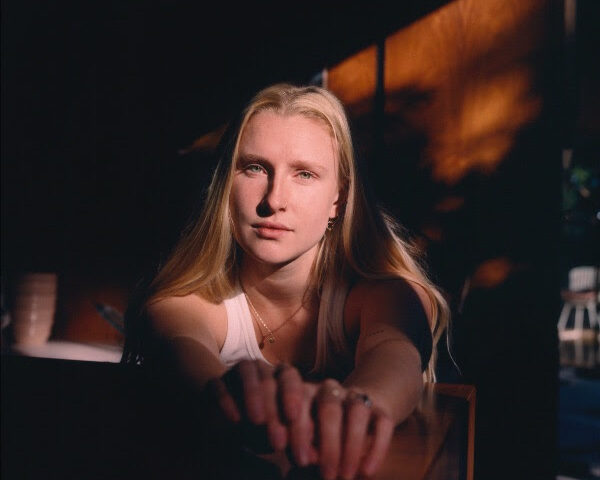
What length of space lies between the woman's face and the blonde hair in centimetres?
4

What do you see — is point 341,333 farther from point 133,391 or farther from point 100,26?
point 100,26

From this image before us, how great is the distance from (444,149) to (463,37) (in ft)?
1.30

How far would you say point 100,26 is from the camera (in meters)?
3.04

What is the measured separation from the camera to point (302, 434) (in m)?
0.53

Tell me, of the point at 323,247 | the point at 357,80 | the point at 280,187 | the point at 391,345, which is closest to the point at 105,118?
the point at 357,80

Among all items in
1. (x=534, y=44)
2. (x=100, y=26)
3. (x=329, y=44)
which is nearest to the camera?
(x=534, y=44)

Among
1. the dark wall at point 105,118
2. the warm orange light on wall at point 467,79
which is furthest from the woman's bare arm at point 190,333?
the dark wall at point 105,118

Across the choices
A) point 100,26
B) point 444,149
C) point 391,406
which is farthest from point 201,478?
point 100,26

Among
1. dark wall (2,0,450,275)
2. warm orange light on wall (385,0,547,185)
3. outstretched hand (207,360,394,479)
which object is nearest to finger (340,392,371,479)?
outstretched hand (207,360,394,479)

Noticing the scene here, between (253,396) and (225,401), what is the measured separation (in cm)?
4

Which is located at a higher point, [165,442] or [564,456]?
[165,442]

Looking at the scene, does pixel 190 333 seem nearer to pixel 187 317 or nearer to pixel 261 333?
pixel 187 317

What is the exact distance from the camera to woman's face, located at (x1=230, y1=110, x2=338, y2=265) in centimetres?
96

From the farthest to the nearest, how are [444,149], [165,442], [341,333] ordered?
1. [444,149]
2. [341,333]
3. [165,442]
